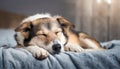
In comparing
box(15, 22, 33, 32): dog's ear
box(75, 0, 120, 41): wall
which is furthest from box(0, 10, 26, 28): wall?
box(15, 22, 33, 32): dog's ear

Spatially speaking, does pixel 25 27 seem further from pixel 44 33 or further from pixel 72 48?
pixel 72 48

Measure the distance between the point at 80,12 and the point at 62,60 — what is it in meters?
→ 1.73

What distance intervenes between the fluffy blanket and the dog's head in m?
0.11

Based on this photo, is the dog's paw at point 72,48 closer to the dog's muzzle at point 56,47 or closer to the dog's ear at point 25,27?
the dog's muzzle at point 56,47

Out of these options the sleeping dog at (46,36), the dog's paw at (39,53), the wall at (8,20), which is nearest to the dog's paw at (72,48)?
the sleeping dog at (46,36)

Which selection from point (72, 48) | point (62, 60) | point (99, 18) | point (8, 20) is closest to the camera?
point (62, 60)

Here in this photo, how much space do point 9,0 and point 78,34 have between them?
1.03 metres

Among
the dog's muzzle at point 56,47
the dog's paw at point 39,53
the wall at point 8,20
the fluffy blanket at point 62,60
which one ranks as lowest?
the fluffy blanket at point 62,60

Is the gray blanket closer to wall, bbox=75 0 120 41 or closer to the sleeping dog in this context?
the sleeping dog

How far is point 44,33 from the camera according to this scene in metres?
1.47

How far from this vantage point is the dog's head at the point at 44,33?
141 cm

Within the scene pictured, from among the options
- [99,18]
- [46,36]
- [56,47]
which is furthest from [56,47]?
[99,18]

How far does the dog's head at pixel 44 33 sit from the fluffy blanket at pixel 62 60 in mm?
110

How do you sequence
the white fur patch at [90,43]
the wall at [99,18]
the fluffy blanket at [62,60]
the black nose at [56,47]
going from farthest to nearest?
the wall at [99,18] → the white fur patch at [90,43] → the black nose at [56,47] → the fluffy blanket at [62,60]
